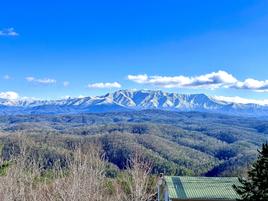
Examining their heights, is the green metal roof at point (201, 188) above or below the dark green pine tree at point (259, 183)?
below

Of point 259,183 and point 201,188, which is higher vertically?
point 259,183

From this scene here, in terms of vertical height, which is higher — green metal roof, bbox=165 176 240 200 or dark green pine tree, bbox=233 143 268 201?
dark green pine tree, bbox=233 143 268 201

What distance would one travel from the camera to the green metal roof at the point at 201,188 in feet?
75.0

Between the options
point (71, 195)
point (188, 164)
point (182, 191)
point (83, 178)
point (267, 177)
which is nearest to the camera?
point (267, 177)

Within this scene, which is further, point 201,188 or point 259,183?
point 201,188

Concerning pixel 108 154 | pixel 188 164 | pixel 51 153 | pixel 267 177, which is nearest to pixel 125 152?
pixel 108 154

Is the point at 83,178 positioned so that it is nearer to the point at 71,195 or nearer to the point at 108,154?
the point at 71,195

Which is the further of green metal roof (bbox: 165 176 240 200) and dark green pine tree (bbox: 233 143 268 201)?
green metal roof (bbox: 165 176 240 200)

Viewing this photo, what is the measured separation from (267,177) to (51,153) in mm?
128872

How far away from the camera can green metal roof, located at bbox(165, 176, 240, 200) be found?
22861mm

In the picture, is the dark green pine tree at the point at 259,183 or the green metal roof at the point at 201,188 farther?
the green metal roof at the point at 201,188

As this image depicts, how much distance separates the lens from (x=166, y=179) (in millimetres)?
25984

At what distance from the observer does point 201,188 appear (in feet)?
78.3

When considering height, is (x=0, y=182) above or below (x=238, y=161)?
above
